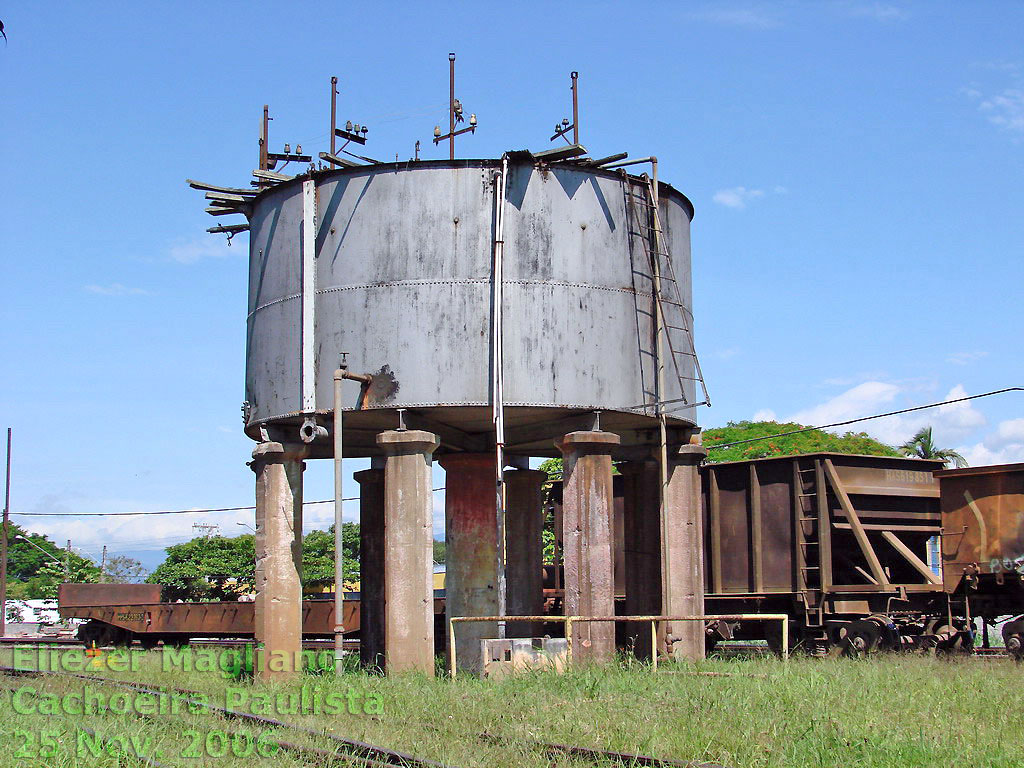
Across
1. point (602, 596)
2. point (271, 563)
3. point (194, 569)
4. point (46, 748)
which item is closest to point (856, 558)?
point (602, 596)

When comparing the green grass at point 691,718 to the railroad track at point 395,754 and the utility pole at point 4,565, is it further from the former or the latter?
the utility pole at point 4,565

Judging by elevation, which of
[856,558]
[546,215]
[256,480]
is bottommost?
[856,558]

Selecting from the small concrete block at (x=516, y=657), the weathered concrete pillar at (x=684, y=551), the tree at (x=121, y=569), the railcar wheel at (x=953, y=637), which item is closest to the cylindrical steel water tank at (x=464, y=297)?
the weathered concrete pillar at (x=684, y=551)

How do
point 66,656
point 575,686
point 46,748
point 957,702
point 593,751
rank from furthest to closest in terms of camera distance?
point 66,656 < point 575,686 < point 957,702 < point 46,748 < point 593,751

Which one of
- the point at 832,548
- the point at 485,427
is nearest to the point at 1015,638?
the point at 832,548

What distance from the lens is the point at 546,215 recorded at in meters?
18.8

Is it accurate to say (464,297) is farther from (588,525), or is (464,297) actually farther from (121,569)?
(121,569)

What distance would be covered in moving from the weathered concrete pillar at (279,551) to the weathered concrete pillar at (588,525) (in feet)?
14.7

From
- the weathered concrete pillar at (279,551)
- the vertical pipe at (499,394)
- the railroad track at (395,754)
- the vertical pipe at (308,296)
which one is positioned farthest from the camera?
the weathered concrete pillar at (279,551)

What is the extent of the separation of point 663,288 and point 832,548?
5.76m

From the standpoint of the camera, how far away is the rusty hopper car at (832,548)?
20.5 metres

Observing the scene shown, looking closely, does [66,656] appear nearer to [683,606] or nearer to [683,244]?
[683,606]

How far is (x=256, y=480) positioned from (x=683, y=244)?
8243 mm

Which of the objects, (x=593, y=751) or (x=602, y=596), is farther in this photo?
(x=602, y=596)
